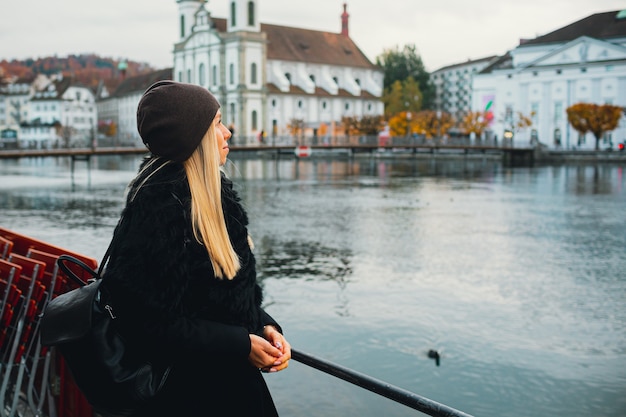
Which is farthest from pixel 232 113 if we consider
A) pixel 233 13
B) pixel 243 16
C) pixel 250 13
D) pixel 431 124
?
pixel 431 124

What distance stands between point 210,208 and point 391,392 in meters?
0.83

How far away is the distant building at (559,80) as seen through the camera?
77.6m

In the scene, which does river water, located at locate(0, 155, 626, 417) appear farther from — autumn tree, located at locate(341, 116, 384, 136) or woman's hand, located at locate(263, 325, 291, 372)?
autumn tree, located at locate(341, 116, 384, 136)

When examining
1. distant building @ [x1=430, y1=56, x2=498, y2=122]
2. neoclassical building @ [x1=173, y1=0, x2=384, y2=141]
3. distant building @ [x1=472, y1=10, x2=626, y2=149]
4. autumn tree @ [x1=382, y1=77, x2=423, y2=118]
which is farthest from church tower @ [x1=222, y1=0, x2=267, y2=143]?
distant building @ [x1=430, y1=56, x2=498, y2=122]

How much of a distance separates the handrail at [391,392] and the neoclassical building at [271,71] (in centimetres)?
8317

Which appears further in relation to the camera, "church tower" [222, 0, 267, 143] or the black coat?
"church tower" [222, 0, 267, 143]

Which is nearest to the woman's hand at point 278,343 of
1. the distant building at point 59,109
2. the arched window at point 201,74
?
the arched window at point 201,74

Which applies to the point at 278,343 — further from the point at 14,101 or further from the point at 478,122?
the point at 14,101

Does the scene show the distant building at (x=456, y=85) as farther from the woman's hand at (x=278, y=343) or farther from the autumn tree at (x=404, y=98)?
the woman's hand at (x=278, y=343)

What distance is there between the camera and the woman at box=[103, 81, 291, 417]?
2.21 metres

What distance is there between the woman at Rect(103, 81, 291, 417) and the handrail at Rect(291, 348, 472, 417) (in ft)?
0.51

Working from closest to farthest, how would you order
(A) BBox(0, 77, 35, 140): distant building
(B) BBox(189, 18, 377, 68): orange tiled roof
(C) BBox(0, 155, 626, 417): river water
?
(C) BBox(0, 155, 626, 417): river water → (B) BBox(189, 18, 377, 68): orange tiled roof → (A) BBox(0, 77, 35, 140): distant building

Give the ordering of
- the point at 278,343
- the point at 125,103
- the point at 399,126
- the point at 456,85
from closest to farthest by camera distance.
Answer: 1. the point at 278,343
2. the point at 399,126
3. the point at 125,103
4. the point at 456,85

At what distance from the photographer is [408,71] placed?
12644 centimetres
